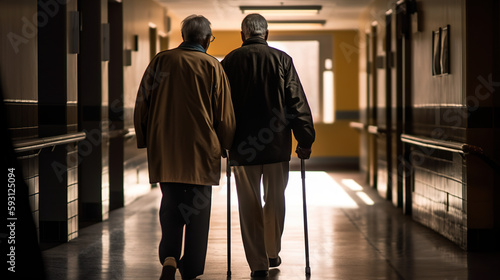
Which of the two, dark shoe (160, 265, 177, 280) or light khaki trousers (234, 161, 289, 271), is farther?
light khaki trousers (234, 161, 289, 271)

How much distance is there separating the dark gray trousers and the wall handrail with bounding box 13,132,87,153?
37.4 inches

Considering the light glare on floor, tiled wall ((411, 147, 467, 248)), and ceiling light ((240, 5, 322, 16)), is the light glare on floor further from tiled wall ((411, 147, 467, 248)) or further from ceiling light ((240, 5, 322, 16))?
ceiling light ((240, 5, 322, 16))

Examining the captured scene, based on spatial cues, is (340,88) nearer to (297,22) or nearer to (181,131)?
(297,22)

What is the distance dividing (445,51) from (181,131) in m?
2.79

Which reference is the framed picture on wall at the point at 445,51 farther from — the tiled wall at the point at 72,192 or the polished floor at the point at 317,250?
the tiled wall at the point at 72,192

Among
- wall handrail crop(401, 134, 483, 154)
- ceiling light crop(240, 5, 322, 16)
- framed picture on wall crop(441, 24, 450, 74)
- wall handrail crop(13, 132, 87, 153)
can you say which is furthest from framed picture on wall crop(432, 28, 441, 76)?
ceiling light crop(240, 5, 322, 16)

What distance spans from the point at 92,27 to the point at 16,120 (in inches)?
84.4

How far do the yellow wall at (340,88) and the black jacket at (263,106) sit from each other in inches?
376

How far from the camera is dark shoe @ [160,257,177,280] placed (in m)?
3.37

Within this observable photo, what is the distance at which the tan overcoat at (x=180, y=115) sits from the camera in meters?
3.42

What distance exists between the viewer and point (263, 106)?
12.8ft

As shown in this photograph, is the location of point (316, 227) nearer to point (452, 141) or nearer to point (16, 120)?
point (452, 141)

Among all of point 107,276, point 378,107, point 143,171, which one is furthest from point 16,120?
point 378,107

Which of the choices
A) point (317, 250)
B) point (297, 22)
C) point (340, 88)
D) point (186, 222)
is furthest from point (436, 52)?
point (340, 88)
